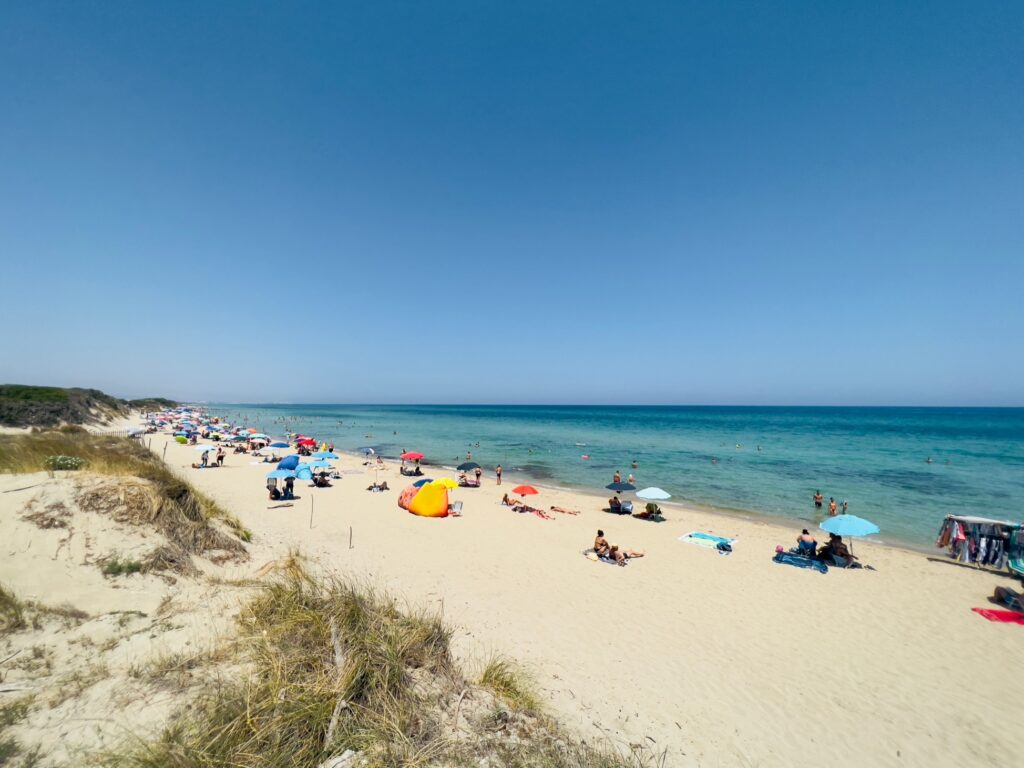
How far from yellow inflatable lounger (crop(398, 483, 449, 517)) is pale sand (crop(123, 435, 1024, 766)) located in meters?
0.69

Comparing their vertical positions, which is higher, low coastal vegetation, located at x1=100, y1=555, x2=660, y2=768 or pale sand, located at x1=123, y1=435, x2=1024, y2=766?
low coastal vegetation, located at x1=100, y1=555, x2=660, y2=768

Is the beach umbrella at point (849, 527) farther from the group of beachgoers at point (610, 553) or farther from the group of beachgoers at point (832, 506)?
the group of beachgoers at point (832, 506)

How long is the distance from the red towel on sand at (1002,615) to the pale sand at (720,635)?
40 cm

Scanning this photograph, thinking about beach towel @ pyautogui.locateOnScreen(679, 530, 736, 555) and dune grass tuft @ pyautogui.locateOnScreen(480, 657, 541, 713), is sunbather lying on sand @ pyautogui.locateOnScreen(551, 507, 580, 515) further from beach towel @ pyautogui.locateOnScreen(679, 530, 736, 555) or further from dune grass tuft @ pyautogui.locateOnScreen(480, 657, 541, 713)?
dune grass tuft @ pyautogui.locateOnScreen(480, 657, 541, 713)

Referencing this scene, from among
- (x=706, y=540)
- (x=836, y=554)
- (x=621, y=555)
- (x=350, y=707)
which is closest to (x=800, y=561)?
(x=836, y=554)

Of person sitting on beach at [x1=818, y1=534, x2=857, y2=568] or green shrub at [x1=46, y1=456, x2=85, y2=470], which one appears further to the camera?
person sitting on beach at [x1=818, y1=534, x2=857, y2=568]

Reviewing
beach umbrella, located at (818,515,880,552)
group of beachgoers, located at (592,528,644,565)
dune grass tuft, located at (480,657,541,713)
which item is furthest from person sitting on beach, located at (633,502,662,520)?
dune grass tuft, located at (480,657,541,713)

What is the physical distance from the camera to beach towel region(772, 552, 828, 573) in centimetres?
1198

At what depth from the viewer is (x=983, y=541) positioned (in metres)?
12.4

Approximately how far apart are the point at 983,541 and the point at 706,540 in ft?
25.8

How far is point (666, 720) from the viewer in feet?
17.7

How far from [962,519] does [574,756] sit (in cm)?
1653

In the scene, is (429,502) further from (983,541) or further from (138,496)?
(983,541)

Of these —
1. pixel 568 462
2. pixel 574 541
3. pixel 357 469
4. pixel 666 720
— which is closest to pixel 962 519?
pixel 574 541
